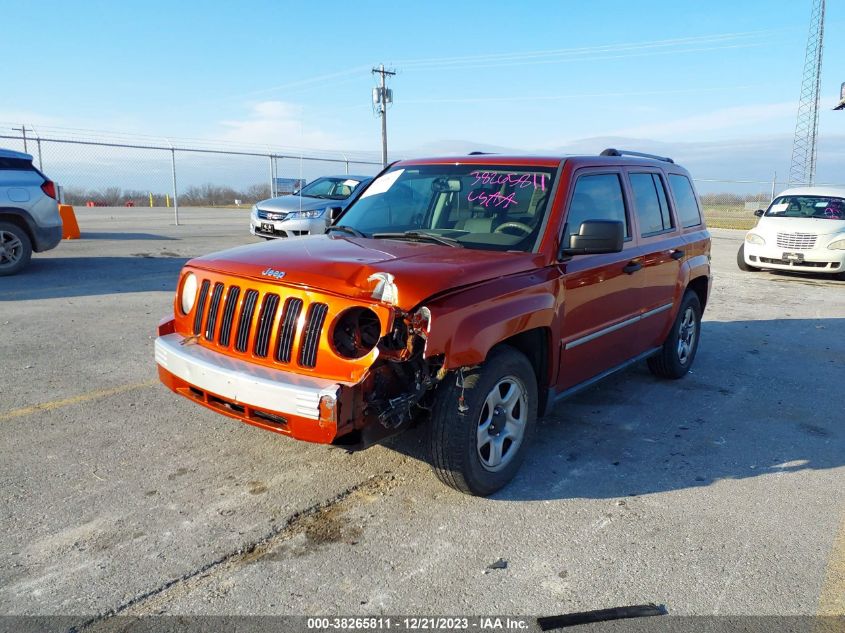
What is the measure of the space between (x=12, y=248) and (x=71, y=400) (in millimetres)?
6081

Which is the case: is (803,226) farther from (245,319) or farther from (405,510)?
(245,319)

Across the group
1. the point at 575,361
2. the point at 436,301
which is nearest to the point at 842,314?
the point at 575,361

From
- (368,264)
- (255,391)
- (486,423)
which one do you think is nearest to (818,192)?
(486,423)

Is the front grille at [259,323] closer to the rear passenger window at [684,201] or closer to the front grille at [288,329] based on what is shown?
the front grille at [288,329]

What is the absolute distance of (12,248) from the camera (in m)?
9.79

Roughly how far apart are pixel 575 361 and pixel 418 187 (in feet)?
5.45

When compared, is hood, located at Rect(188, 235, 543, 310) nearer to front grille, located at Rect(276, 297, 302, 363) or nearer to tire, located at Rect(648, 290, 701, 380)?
front grille, located at Rect(276, 297, 302, 363)

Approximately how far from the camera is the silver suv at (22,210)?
957 cm

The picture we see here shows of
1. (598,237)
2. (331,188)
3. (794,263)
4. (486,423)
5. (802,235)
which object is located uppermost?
(331,188)

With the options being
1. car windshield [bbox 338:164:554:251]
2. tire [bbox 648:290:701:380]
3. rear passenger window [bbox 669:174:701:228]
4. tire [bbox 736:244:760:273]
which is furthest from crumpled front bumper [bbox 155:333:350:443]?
tire [bbox 736:244:760:273]

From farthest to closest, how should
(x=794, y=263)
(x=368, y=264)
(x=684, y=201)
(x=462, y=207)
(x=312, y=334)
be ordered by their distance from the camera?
(x=794, y=263)
(x=684, y=201)
(x=462, y=207)
(x=368, y=264)
(x=312, y=334)

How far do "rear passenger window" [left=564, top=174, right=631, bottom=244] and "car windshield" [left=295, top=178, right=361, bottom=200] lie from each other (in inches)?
401

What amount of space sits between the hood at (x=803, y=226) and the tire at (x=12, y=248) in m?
12.9

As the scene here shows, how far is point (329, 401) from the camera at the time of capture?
3.06 metres
